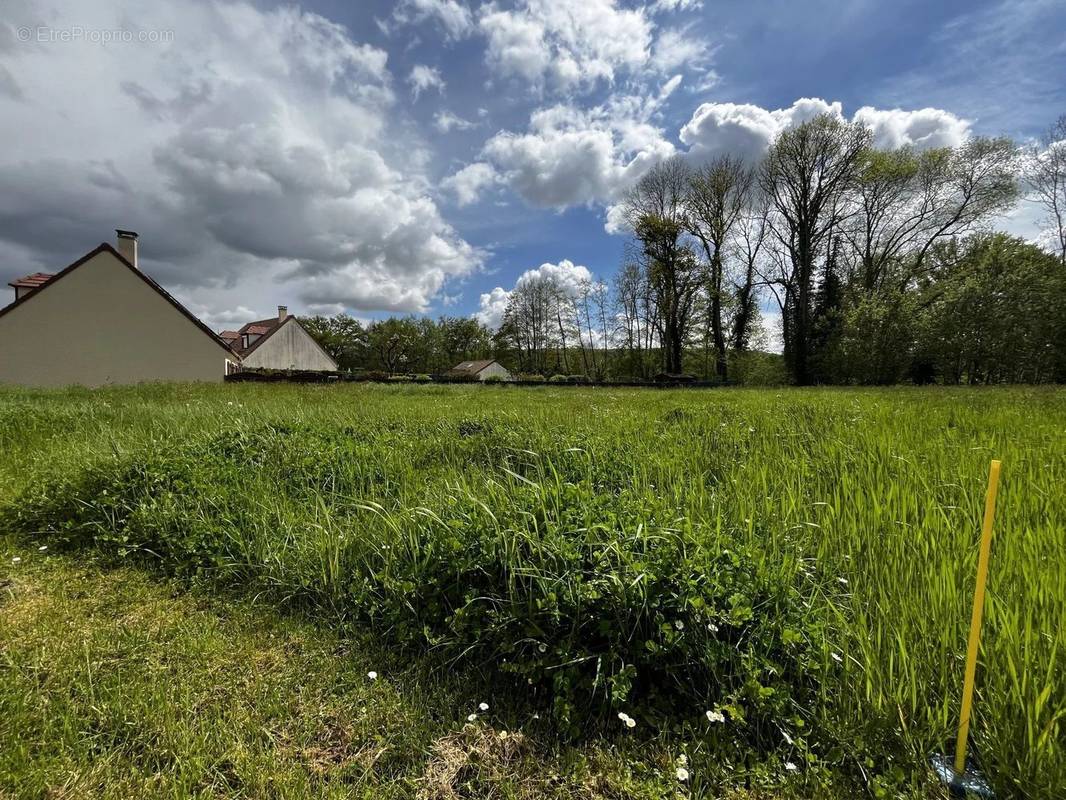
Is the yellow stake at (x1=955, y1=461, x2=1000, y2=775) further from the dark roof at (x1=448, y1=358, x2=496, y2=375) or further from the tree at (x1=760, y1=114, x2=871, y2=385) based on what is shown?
the dark roof at (x1=448, y1=358, x2=496, y2=375)

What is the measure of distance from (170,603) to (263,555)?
1.67 feet

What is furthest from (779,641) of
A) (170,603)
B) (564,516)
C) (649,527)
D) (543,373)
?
(543,373)

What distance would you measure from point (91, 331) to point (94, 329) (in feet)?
0.56

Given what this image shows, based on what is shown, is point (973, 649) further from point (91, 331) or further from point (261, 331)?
point (261, 331)

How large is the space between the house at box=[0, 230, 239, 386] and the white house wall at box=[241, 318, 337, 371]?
19.3 meters

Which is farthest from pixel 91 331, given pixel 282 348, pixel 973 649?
pixel 973 649

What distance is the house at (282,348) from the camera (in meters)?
44.0

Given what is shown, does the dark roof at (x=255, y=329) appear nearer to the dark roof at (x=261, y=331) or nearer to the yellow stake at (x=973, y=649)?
the dark roof at (x=261, y=331)

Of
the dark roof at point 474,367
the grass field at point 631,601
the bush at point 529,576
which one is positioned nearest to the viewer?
the grass field at point 631,601

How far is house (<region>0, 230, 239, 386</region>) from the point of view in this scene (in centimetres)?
2150

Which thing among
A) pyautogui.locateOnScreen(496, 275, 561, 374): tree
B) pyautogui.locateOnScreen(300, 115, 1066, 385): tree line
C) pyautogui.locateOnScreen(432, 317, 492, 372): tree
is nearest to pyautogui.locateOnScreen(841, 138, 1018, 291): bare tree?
pyautogui.locateOnScreen(300, 115, 1066, 385): tree line

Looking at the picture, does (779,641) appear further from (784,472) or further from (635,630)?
(784,472)

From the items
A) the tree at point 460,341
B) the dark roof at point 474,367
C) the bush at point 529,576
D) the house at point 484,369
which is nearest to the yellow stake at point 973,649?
the bush at point 529,576

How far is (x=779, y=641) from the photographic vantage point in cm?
175
